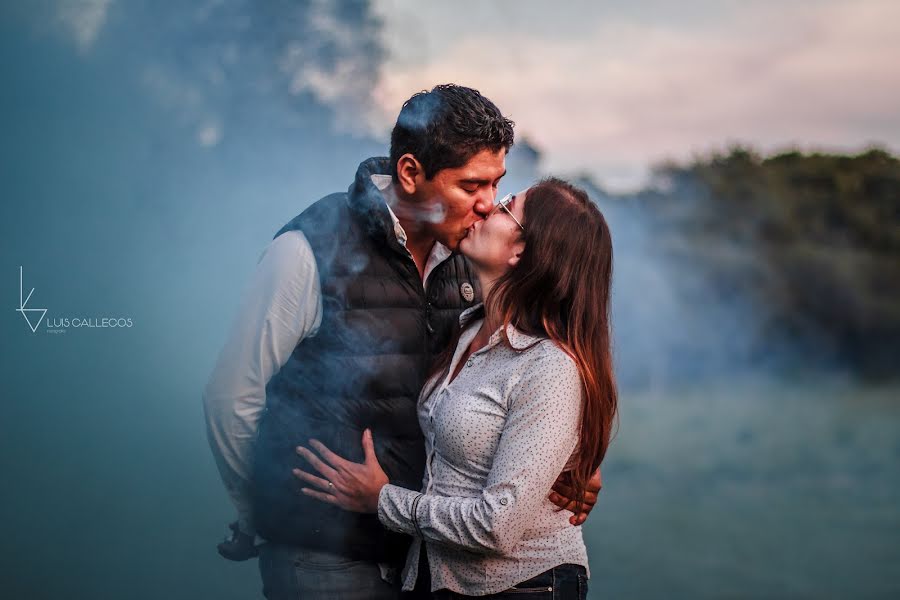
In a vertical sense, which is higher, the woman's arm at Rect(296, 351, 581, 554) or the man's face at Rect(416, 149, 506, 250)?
the man's face at Rect(416, 149, 506, 250)

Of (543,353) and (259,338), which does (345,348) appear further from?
(543,353)

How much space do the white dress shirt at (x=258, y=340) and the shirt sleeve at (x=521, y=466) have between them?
50cm

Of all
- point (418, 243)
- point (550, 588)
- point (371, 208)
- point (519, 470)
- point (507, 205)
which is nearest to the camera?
point (519, 470)

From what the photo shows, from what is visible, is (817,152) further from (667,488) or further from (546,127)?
(546,127)

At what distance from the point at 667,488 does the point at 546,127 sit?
172 inches

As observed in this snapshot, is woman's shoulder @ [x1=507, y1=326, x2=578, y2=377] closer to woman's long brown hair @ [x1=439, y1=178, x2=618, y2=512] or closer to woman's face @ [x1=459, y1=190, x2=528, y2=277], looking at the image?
woman's long brown hair @ [x1=439, y1=178, x2=618, y2=512]

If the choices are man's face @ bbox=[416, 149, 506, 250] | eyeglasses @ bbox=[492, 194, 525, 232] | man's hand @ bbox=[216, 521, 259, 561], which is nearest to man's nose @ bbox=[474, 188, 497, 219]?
man's face @ bbox=[416, 149, 506, 250]

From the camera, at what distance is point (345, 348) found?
74.9 inches

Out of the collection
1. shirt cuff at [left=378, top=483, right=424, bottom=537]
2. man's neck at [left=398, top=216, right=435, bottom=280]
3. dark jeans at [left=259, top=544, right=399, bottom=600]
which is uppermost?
man's neck at [left=398, top=216, right=435, bottom=280]

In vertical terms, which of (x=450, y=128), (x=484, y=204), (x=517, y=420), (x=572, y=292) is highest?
(x=450, y=128)

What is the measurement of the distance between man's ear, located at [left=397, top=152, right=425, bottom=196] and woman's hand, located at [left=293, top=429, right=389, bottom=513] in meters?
0.57

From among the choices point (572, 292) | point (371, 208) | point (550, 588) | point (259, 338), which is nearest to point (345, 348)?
point (259, 338)

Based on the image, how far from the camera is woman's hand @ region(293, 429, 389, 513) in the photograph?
1806 millimetres

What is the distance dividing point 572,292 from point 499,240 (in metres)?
0.19
